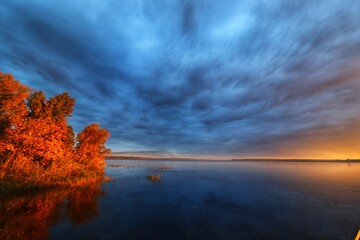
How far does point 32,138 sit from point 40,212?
11481mm

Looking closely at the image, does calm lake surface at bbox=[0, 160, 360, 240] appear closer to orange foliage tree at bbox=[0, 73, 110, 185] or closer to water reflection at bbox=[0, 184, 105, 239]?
water reflection at bbox=[0, 184, 105, 239]

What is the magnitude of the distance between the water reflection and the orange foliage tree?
3.97 metres

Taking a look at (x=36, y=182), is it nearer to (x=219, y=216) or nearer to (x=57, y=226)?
(x=57, y=226)

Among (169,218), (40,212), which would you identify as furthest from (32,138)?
(169,218)

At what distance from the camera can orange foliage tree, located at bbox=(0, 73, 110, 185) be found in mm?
21875

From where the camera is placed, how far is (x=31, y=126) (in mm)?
22734

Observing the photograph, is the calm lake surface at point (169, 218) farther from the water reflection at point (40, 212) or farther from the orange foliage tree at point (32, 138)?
the orange foliage tree at point (32, 138)

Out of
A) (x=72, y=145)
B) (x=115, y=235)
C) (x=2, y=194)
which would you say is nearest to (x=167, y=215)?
(x=115, y=235)

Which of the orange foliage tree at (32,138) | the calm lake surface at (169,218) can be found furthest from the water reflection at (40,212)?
the orange foliage tree at (32,138)

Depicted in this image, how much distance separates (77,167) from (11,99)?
49.5 ft

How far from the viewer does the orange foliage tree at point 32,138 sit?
71.8ft

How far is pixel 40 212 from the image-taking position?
15.5 meters

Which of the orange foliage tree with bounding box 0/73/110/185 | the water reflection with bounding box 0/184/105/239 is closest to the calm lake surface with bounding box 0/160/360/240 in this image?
the water reflection with bounding box 0/184/105/239

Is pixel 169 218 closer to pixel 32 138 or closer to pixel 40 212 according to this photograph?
pixel 40 212
